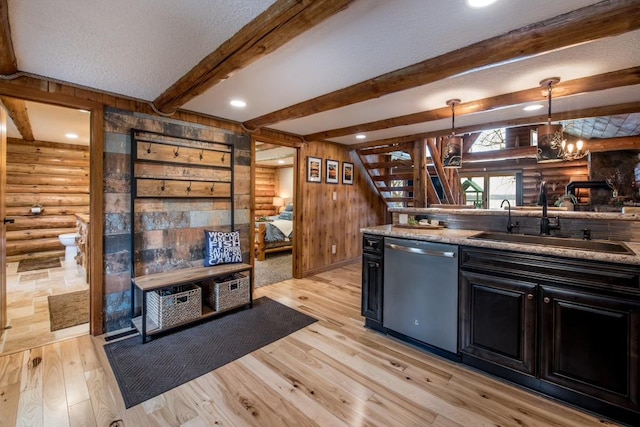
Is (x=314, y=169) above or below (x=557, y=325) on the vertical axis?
above

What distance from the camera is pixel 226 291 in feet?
10.0

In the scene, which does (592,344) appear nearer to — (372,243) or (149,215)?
(372,243)

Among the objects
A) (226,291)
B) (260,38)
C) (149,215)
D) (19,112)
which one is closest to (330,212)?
(226,291)

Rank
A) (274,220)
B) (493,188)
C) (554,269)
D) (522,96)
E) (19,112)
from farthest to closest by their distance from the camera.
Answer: (493,188) < (274,220) < (19,112) < (522,96) < (554,269)

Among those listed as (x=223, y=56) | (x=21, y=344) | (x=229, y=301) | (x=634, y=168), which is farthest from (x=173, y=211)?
(x=634, y=168)

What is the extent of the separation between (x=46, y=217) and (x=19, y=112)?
115 inches

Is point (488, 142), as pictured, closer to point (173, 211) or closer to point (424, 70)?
point (424, 70)

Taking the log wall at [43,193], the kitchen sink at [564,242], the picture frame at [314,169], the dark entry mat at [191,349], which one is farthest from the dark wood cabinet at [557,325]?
the log wall at [43,193]

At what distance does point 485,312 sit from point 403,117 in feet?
7.42

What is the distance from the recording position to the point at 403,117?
11.0 ft

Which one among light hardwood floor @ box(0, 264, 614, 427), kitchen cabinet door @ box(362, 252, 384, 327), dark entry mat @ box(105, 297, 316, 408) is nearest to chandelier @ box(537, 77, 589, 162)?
kitchen cabinet door @ box(362, 252, 384, 327)

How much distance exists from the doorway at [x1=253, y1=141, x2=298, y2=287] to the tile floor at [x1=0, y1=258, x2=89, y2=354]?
2234 mm

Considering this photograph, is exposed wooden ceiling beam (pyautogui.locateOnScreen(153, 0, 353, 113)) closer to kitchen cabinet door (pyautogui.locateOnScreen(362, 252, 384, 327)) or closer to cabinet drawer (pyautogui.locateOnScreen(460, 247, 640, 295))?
cabinet drawer (pyautogui.locateOnScreen(460, 247, 640, 295))

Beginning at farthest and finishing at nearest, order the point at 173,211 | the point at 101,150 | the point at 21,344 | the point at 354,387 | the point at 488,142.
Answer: the point at 488,142 < the point at 173,211 < the point at 101,150 < the point at 21,344 < the point at 354,387
